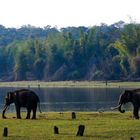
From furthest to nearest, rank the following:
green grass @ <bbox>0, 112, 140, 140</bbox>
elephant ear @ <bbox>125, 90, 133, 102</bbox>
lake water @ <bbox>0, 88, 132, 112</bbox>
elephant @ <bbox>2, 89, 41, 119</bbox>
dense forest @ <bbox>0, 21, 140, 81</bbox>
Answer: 1. dense forest @ <bbox>0, 21, 140, 81</bbox>
2. lake water @ <bbox>0, 88, 132, 112</bbox>
3. elephant @ <bbox>2, 89, 41, 119</bbox>
4. elephant ear @ <bbox>125, 90, 133, 102</bbox>
5. green grass @ <bbox>0, 112, 140, 140</bbox>

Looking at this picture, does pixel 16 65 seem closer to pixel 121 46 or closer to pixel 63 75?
pixel 63 75

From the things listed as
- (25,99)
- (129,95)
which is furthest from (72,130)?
(25,99)

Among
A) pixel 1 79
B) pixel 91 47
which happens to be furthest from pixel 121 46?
pixel 1 79

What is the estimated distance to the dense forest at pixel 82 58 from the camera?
15312 cm

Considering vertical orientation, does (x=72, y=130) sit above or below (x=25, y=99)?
below

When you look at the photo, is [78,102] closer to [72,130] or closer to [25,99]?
[25,99]

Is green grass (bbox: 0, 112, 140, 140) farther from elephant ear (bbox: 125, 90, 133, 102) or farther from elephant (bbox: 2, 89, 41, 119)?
elephant ear (bbox: 125, 90, 133, 102)

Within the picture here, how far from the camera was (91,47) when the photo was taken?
17312 centimetres

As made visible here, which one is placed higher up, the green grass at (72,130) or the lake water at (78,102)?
the green grass at (72,130)

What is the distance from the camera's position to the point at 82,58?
173500 mm

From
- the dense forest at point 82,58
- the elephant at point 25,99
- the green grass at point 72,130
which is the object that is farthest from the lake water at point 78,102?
the dense forest at point 82,58

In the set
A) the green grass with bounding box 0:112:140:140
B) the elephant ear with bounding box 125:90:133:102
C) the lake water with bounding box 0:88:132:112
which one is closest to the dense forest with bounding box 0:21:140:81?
the lake water with bounding box 0:88:132:112

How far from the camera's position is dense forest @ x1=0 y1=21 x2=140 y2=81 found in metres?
Answer: 153

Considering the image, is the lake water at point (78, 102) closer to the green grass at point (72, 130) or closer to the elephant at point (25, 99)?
the elephant at point (25, 99)
